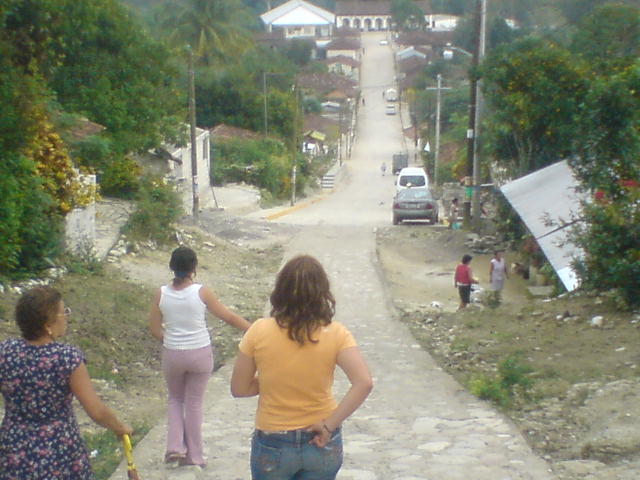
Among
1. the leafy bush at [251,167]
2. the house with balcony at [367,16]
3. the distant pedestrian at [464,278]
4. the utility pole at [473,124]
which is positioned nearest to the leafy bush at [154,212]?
the distant pedestrian at [464,278]

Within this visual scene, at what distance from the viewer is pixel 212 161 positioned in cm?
4947

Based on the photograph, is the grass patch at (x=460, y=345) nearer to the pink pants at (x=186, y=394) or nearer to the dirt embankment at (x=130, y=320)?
the dirt embankment at (x=130, y=320)

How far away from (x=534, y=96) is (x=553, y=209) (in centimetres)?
481

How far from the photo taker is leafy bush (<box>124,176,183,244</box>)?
20.0 meters

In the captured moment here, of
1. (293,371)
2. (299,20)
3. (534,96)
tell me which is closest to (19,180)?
(293,371)

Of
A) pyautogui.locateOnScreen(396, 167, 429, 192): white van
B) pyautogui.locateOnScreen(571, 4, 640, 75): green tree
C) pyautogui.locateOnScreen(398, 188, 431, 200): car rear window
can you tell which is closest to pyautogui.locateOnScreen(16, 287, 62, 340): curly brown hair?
pyautogui.locateOnScreen(571, 4, 640, 75): green tree

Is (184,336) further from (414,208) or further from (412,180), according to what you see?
(412,180)

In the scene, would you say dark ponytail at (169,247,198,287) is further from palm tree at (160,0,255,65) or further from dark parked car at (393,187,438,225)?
palm tree at (160,0,255,65)

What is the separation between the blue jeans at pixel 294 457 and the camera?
4410 mm

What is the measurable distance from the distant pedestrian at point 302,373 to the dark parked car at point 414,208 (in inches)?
1141

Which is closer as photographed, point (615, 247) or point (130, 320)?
point (130, 320)

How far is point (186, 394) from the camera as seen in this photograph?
255 inches

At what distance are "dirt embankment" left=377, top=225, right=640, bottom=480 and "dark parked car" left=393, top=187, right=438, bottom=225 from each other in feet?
45.6

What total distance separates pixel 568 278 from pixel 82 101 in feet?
50.7
